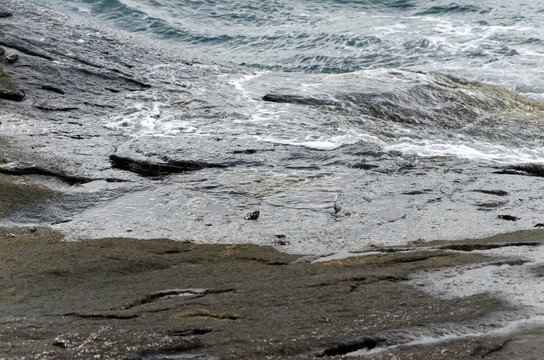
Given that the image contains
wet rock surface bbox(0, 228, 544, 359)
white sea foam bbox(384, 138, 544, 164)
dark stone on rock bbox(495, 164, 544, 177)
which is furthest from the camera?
white sea foam bbox(384, 138, 544, 164)

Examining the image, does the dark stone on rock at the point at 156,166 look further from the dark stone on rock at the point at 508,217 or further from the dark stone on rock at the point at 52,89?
the dark stone on rock at the point at 508,217

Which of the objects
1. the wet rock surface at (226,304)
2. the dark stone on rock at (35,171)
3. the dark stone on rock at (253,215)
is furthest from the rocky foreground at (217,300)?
the dark stone on rock at (253,215)

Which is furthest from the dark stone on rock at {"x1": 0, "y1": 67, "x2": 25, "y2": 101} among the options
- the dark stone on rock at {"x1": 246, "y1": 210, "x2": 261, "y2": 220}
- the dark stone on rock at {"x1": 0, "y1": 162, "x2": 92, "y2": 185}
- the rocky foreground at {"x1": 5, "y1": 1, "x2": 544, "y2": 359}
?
the dark stone on rock at {"x1": 246, "y1": 210, "x2": 261, "y2": 220}

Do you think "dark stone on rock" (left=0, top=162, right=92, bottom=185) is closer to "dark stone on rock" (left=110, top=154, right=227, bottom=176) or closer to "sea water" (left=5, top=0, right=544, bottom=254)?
"sea water" (left=5, top=0, right=544, bottom=254)

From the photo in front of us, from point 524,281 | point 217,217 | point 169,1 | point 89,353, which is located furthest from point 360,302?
point 169,1

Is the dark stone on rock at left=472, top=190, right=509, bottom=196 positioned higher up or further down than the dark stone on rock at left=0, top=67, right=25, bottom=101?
further down

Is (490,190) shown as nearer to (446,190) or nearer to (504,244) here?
(446,190)

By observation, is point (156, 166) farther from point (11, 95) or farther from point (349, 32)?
point (349, 32)

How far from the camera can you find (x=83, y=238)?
4355 mm

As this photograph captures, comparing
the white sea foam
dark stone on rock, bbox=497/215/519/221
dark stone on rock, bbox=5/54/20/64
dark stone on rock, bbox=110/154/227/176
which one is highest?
dark stone on rock, bbox=5/54/20/64

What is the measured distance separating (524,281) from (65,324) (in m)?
2.44

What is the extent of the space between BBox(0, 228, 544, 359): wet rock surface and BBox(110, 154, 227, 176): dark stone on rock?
1.84 m

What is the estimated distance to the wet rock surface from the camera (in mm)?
2508

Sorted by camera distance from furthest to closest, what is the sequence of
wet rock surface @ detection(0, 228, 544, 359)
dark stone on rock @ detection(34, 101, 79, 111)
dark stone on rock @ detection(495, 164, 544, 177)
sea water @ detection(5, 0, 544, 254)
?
dark stone on rock @ detection(34, 101, 79, 111), dark stone on rock @ detection(495, 164, 544, 177), sea water @ detection(5, 0, 544, 254), wet rock surface @ detection(0, 228, 544, 359)
